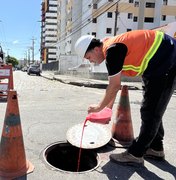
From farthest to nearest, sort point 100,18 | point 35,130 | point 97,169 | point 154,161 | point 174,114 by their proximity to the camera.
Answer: point 100,18 < point 174,114 < point 35,130 < point 154,161 < point 97,169

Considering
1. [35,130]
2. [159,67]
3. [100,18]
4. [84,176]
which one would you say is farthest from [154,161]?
[100,18]

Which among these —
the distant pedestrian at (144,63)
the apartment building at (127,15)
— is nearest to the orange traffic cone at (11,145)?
the distant pedestrian at (144,63)

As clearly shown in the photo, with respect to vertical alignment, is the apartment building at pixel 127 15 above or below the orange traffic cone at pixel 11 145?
above

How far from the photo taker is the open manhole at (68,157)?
156 inches

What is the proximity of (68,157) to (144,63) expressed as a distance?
182 cm

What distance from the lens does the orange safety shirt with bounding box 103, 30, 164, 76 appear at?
321 cm

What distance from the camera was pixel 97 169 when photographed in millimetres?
3453

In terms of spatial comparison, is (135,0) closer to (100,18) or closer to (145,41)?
(100,18)

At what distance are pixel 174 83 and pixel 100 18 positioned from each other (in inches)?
1781

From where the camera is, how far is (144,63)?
10.7 ft

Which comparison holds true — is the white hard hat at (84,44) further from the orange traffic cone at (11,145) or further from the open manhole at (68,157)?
the open manhole at (68,157)

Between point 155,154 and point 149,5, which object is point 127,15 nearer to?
point 149,5

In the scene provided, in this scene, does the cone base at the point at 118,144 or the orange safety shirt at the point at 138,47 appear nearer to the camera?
the orange safety shirt at the point at 138,47

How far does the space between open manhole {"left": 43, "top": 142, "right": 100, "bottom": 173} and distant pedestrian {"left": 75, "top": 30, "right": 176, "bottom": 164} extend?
849mm
